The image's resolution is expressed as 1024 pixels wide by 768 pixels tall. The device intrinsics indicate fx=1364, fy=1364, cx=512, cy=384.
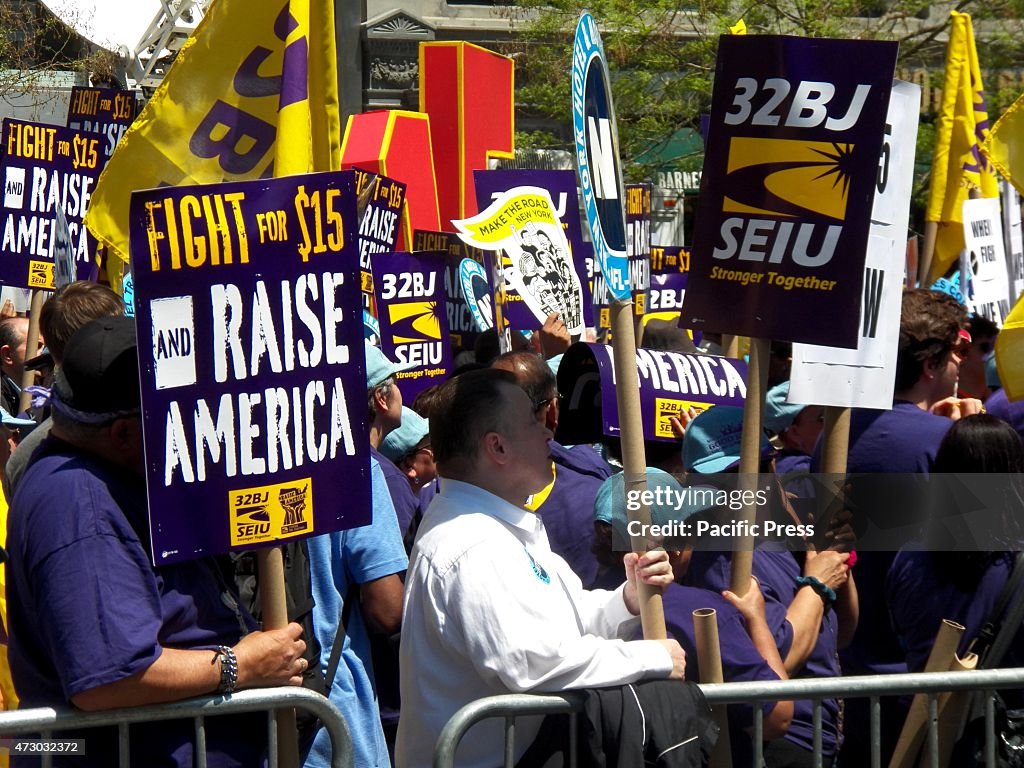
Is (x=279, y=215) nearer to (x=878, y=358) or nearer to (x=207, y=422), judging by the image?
(x=207, y=422)

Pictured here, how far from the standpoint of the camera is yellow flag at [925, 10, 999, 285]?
8867 mm

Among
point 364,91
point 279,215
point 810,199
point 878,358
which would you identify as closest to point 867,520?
point 878,358

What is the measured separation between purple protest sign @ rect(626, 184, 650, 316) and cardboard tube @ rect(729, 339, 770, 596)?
5841mm

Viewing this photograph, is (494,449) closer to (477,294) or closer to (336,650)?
(336,650)

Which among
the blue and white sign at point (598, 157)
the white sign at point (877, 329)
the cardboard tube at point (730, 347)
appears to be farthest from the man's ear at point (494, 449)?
the cardboard tube at point (730, 347)

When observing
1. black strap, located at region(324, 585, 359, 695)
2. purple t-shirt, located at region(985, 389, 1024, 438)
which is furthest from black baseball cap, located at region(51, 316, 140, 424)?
purple t-shirt, located at region(985, 389, 1024, 438)

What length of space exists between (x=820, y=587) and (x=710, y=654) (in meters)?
0.66

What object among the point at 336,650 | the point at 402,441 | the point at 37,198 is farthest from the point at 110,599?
the point at 37,198

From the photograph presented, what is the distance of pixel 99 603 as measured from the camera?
273 cm

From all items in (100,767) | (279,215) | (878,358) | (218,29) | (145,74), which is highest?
(145,74)

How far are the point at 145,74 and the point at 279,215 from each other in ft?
51.4

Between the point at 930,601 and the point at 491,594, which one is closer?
the point at 491,594

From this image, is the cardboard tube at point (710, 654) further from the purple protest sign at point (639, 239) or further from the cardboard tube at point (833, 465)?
the purple protest sign at point (639, 239)

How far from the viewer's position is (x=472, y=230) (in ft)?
23.6
